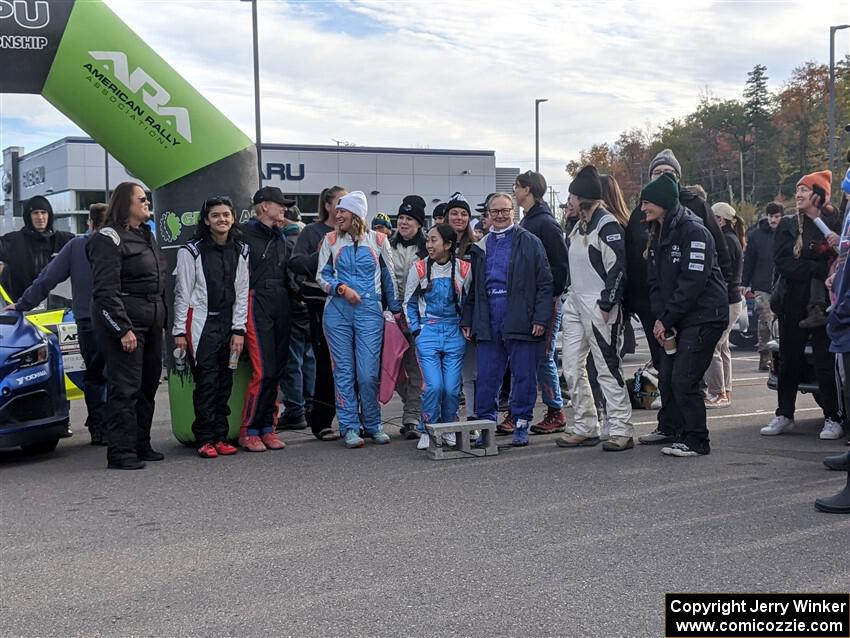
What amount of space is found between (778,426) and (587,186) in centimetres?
259

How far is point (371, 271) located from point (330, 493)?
2.31 metres

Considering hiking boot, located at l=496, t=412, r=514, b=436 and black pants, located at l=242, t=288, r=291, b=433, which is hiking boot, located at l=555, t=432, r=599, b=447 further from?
black pants, located at l=242, t=288, r=291, b=433

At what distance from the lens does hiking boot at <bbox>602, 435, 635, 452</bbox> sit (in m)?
7.64

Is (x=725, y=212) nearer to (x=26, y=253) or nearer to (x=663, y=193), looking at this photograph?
(x=663, y=193)

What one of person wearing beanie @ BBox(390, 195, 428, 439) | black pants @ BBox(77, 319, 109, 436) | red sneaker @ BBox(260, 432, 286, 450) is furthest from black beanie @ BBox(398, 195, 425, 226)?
black pants @ BBox(77, 319, 109, 436)

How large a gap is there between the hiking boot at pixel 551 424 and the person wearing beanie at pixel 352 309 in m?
1.50

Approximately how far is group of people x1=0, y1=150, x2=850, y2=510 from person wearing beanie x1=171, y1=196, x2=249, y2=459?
1 cm

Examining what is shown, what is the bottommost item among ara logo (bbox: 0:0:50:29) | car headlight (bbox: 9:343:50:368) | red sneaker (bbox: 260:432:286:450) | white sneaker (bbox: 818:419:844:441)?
red sneaker (bbox: 260:432:286:450)

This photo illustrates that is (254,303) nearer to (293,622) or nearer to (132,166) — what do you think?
(132,166)

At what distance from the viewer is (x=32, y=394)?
7.68 m

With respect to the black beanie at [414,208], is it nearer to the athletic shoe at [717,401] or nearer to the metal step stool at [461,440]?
the metal step stool at [461,440]

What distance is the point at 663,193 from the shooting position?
7367mm

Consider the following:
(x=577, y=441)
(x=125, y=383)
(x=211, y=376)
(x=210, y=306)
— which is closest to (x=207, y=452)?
(x=211, y=376)

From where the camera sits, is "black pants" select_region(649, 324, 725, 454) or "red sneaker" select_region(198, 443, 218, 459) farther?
"red sneaker" select_region(198, 443, 218, 459)
